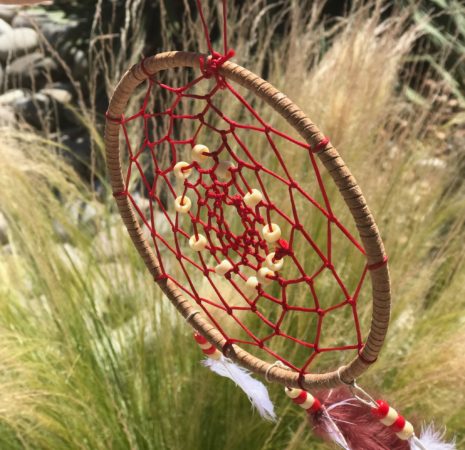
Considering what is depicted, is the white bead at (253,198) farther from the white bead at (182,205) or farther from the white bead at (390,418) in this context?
the white bead at (390,418)

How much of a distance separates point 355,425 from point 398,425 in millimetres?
64

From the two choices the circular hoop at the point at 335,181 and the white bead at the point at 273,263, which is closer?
the circular hoop at the point at 335,181

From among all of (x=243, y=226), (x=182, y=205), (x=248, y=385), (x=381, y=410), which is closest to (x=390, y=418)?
(x=381, y=410)

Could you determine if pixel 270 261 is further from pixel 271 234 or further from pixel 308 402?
pixel 308 402

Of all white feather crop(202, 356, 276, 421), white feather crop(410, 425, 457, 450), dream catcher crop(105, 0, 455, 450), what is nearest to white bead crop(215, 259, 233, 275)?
dream catcher crop(105, 0, 455, 450)

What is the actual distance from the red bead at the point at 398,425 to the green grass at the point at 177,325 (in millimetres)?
196

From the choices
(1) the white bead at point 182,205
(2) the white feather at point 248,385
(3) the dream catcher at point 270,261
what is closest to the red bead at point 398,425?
(3) the dream catcher at point 270,261

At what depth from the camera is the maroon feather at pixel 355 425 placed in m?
0.64

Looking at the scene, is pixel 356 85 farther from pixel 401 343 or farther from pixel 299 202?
pixel 401 343

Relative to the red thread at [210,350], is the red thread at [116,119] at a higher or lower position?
higher

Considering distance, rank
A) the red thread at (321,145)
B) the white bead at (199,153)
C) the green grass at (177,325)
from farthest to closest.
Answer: the green grass at (177,325)
the white bead at (199,153)
the red thread at (321,145)

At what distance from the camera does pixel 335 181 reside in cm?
49

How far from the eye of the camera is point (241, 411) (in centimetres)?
99

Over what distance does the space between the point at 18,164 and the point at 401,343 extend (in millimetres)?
623
